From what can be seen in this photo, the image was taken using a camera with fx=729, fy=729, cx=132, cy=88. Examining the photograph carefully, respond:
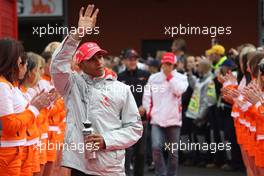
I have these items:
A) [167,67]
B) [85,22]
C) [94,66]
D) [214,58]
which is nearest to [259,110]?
[94,66]

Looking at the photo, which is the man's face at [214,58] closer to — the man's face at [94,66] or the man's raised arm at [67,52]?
the man's face at [94,66]

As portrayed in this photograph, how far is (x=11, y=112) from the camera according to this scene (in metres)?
6.38

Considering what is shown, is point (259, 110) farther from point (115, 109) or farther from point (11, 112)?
point (11, 112)

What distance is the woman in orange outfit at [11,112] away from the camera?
6375 millimetres

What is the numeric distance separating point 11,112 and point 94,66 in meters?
0.83

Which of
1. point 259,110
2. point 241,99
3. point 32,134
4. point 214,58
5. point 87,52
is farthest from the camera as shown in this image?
point 214,58

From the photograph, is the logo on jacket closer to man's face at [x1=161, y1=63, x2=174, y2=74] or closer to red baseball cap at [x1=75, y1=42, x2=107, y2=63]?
red baseball cap at [x1=75, y1=42, x2=107, y2=63]

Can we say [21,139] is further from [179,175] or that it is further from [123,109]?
[179,175]

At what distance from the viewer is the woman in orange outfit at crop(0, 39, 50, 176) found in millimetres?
6375

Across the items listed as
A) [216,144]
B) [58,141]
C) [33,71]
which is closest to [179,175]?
[216,144]

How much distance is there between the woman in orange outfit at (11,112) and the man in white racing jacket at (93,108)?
0.41 m

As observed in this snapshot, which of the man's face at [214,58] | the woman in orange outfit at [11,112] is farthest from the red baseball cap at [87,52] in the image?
the man's face at [214,58]

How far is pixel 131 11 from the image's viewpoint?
19.5 m

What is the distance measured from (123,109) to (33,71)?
237 cm
